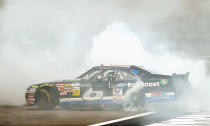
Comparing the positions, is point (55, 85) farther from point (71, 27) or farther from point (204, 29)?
point (204, 29)

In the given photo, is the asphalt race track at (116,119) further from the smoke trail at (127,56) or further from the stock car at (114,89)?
the smoke trail at (127,56)

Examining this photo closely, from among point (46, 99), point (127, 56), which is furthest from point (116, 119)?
point (127, 56)

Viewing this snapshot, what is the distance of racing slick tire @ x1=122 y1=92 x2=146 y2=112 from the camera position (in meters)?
12.0

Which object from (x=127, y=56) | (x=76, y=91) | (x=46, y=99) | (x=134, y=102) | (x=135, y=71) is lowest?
(x=134, y=102)

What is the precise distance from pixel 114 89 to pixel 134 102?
0.69 m

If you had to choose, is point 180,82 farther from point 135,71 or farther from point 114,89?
point 114,89

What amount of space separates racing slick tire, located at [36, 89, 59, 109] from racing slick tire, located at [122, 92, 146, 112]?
206 centimetres

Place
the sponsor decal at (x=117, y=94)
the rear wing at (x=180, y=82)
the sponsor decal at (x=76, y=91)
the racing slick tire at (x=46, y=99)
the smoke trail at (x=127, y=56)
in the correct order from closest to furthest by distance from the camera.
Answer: the rear wing at (x=180, y=82) < the sponsor decal at (x=117, y=94) < the sponsor decal at (x=76, y=91) < the racing slick tire at (x=46, y=99) < the smoke trail at (x=127, y=56)

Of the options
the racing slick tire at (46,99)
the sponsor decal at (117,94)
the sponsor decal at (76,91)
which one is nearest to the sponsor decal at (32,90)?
the racing slick tire at (46,99)

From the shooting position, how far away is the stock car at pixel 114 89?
12.0 metres

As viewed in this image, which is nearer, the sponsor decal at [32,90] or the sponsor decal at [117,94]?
the sponsor decal at [117,94]

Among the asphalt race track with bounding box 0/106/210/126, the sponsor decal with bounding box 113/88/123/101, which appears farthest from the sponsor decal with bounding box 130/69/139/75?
the asphalt race track with bounding box 0/106/210/126

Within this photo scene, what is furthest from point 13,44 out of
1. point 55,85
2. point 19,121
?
point 19,121

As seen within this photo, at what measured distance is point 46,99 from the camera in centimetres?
1297
